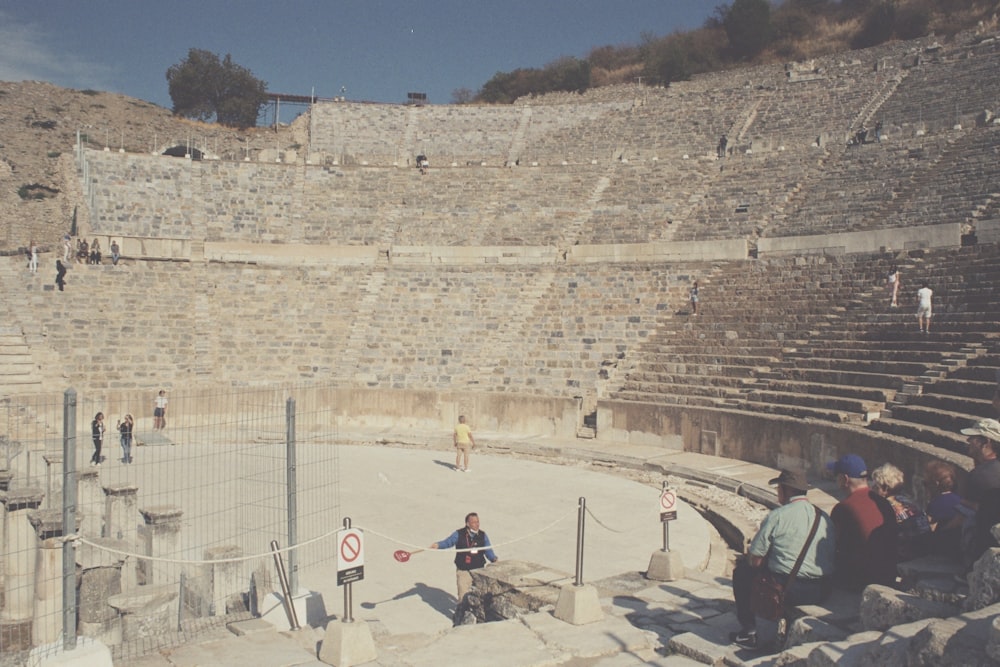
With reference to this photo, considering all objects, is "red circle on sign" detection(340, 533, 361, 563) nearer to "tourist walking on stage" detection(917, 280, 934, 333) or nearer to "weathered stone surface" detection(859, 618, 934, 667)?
"weathered stone surface" detection(859, 618, 934, 667)

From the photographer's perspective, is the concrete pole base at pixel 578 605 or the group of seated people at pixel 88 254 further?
the group of seated people at pixel 88 254

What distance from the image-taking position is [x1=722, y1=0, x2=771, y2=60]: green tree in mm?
46719

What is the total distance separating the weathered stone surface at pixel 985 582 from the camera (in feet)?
13.3

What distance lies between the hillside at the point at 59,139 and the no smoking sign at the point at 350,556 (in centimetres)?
2688

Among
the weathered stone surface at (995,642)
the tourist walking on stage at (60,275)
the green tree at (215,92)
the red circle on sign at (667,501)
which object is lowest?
the red circle on sign at (667,501)

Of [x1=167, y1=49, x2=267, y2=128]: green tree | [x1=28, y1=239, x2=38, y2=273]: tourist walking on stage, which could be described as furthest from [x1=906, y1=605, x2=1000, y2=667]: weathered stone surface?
[x1=167, y1=49, x2=267, y2=128]: green tree

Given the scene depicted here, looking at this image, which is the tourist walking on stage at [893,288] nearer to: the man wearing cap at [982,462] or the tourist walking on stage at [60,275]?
the man wearing cap at [982,462]

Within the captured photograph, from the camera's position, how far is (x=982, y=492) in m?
5.41

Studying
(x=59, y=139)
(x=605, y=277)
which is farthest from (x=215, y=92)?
(x=605, y=277)

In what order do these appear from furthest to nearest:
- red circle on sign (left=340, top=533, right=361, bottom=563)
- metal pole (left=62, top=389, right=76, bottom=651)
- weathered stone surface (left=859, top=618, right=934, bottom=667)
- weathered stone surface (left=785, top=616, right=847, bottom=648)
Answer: red circle on sign (left=340, top=533, right=361, bottom=563) < metal pole (left=62, top=389, right=76, bottom=651) < weathered stone surface (left=785, top=616, right=847, bottom=648) < weathered stone surface (left=859, top=618, right=934, bottom=667)

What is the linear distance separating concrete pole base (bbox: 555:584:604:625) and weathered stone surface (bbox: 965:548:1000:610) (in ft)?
9.75

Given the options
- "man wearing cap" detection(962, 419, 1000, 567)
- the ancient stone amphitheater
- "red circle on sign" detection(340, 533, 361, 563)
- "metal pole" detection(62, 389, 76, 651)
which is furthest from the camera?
the ancient stone amphitheater

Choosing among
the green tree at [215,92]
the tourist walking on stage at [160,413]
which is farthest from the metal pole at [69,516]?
the green tree at [215,92]

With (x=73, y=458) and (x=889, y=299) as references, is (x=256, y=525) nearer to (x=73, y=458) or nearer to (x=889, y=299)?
(x=73, y=458)
